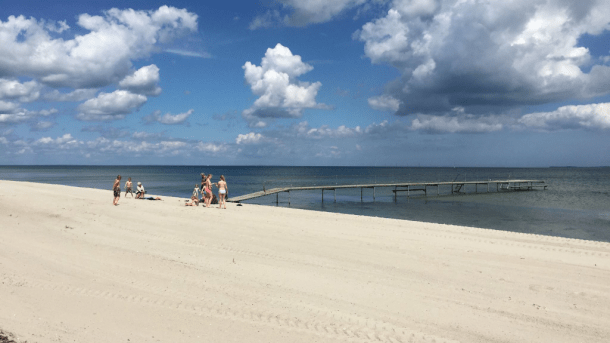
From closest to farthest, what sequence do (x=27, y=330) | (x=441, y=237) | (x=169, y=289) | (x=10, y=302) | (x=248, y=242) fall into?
(x=27, y=330) → (x=10, y=302) → (x=169, y=289) → (x=248, y=242) → (x=441, y=237)

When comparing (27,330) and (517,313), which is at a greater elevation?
(27,330)

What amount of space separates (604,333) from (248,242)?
336 inches

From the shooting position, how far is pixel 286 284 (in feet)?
25.5

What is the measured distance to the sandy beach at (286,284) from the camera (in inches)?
225

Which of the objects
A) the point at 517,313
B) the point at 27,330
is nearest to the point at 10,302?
the point at 27,330

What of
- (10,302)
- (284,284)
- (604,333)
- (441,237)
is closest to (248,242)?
(284,284)

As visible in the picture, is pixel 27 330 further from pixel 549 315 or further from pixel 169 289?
pixel 549 315

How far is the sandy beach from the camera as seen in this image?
5707mm

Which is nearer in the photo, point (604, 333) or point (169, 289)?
point (604, 333)

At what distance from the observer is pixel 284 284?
777 cm

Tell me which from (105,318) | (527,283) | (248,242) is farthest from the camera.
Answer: (248,242)

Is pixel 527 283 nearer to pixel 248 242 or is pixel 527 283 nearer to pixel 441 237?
pixel 441 237

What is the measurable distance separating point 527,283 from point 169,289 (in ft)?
25.5

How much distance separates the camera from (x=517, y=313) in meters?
6.61
